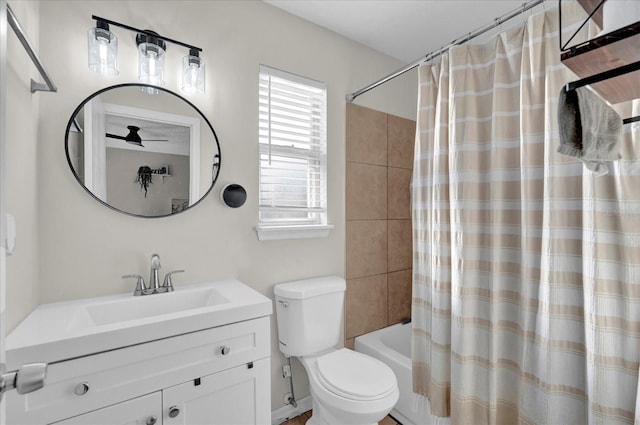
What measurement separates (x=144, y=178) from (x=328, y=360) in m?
1.36

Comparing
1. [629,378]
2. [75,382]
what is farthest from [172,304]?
[629,378]

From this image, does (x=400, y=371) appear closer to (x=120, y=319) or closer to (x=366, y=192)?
(x=366, y=192)

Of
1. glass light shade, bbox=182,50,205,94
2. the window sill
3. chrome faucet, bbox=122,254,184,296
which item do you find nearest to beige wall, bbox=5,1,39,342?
chrome faucet, bbox=122,254,184,296

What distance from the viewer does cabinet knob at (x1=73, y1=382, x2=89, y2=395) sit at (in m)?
0.94

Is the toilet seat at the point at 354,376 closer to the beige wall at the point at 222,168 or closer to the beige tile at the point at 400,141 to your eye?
the beige wall at the point at 222,168

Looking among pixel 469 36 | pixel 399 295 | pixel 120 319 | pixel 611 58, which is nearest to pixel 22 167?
pixel 120 319

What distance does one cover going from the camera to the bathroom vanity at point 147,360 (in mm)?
919

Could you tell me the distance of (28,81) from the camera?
3.70 feet

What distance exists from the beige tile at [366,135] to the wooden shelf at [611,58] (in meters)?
1.47

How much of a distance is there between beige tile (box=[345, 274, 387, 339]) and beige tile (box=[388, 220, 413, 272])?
0.17m

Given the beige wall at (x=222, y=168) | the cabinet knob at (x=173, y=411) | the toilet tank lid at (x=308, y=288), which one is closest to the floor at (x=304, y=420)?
the beige wall at (x=222, y=168)

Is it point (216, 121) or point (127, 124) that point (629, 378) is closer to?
point (216, 121)

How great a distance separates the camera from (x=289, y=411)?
1.88 m

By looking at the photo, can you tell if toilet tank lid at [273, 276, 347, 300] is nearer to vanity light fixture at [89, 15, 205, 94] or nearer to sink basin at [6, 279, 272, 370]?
sink basin at [6, 279, 272, 370]
